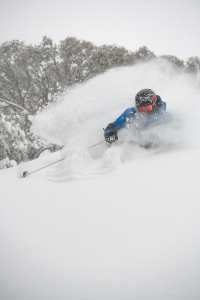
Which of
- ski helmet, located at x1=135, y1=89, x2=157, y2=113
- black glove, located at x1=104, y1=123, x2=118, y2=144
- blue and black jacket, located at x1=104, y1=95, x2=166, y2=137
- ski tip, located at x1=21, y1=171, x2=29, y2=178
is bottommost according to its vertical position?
ski tip, located at x1=21, y1=171, x2=29, y2=178

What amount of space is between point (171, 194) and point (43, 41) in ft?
55.0

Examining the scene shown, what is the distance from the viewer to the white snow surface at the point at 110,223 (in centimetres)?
218

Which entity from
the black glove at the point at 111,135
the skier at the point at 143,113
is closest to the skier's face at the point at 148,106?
the skier at the point at 143,113

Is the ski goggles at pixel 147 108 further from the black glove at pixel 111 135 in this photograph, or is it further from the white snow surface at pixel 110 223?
the black glove at pixel 111 135

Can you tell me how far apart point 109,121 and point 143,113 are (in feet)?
7.07

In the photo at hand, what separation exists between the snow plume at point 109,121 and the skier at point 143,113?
22cm

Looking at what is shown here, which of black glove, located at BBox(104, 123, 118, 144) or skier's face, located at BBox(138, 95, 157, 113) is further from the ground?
skier's face, located at BBox(138, 95, 157, 113)

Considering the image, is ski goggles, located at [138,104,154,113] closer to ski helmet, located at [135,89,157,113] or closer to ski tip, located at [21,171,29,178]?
ski helmet, located at [135,89,157,113]

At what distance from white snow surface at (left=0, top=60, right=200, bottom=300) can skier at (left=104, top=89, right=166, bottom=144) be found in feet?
0.77

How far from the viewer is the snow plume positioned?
542cm

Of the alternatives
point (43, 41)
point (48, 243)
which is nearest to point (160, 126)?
point (48, 243)

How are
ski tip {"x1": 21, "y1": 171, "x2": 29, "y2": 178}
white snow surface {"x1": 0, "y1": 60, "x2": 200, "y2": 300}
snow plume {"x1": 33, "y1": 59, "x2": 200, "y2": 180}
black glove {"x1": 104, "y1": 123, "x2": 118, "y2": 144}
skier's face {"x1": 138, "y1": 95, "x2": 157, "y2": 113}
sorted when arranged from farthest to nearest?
black glove {"x1": 104, "y1": 123, "x2": 118, "y2": 144} < skier's face {"x1": 138, "y1": 95, "x2": 157, "y2": 113} < ski tip {"x1": 21, "y1": 171, "x2": 29, "y2": 178} < snow plume {"x1": 33, "y1": 59, "x2": 200, "y2": 180} < white snow surface {"x1": 0, "y1": 60, "x2": 200, "y2": 300}

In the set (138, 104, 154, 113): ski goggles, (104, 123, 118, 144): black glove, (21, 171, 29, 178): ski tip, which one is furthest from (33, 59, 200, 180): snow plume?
(21, 171, 29, 178): ski tip

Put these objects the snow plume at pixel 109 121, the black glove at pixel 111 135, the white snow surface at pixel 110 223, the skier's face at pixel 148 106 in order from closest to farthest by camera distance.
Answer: the white snow surface at pixel 110 223
the snow plume at pixel 109 121
the skier's face at pixel 148 106
the black glove at pixel 111 135
